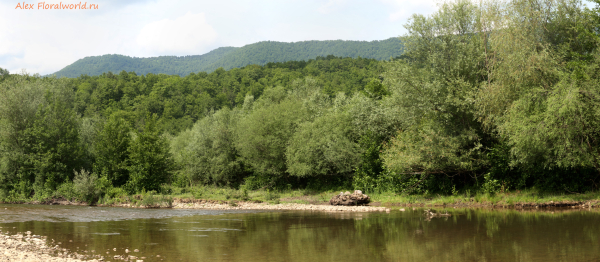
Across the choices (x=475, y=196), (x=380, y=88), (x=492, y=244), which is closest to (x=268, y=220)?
(x=492, y=244)

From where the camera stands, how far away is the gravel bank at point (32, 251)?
39.0ft

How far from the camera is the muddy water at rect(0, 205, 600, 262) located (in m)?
12.6

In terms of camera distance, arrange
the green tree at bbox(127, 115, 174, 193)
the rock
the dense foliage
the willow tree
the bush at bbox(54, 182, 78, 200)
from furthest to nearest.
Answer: the green tree at bbox(127, 115, 174, 193), the bush at bbox(54, 182, 78, 200), the rock, the willow tree, the dense foliage

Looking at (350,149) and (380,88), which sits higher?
(380,88)

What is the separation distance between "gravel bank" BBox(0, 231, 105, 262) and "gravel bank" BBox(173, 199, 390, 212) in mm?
15902

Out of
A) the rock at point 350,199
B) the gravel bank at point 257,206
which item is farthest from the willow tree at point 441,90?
the gravel bank at point 257,206

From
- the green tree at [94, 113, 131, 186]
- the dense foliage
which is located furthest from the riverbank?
the green tree at [94, 113, 131, 186]

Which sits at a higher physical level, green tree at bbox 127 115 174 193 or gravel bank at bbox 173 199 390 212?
green tree at bbox 127 115 174 193

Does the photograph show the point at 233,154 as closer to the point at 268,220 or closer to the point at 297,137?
the point at 297,137

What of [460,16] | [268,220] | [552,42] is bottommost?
[268,220]

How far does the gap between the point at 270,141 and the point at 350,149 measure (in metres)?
10.2

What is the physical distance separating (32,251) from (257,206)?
19.0m

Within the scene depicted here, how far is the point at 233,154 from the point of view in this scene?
5012cm

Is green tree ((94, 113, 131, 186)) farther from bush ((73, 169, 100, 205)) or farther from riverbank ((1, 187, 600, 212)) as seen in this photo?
riverbank ((1, 187, 600, 212))
